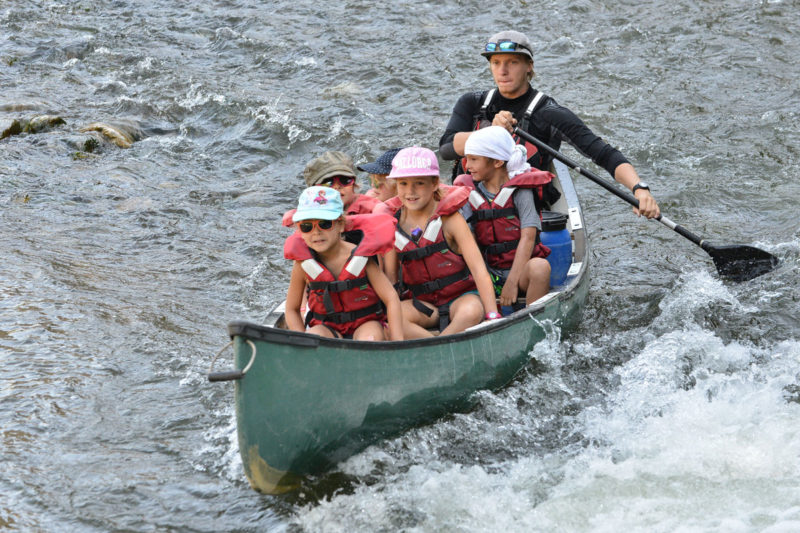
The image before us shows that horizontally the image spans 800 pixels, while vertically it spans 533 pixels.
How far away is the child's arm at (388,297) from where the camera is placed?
4520 mm

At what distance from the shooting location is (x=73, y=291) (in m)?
6.60

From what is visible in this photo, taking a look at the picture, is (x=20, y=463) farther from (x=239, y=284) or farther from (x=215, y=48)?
(x=215, y=48)

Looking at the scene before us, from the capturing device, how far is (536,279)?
527 cm

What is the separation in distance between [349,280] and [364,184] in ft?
14.5

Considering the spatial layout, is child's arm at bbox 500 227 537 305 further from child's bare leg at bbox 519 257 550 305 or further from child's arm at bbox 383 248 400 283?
child's arm at bbox 383 248 400 283

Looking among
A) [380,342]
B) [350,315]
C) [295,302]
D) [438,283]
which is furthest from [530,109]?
[380,342]

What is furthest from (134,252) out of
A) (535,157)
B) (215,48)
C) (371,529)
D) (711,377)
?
(215,48)

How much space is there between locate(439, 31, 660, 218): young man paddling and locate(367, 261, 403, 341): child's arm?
1384mm

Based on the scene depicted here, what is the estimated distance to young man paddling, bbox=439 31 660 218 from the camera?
18.1 feet

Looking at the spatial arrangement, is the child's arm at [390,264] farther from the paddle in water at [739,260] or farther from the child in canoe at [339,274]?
the paddle in water at [739,260]

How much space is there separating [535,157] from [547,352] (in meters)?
1.33

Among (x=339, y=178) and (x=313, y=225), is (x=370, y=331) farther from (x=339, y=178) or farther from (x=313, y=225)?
(x=339, y=178)

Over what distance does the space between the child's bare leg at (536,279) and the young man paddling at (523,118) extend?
70 cm

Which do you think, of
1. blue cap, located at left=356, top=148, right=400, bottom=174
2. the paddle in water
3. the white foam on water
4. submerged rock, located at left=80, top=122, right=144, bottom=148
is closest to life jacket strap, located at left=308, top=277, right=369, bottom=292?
the white foam on water
